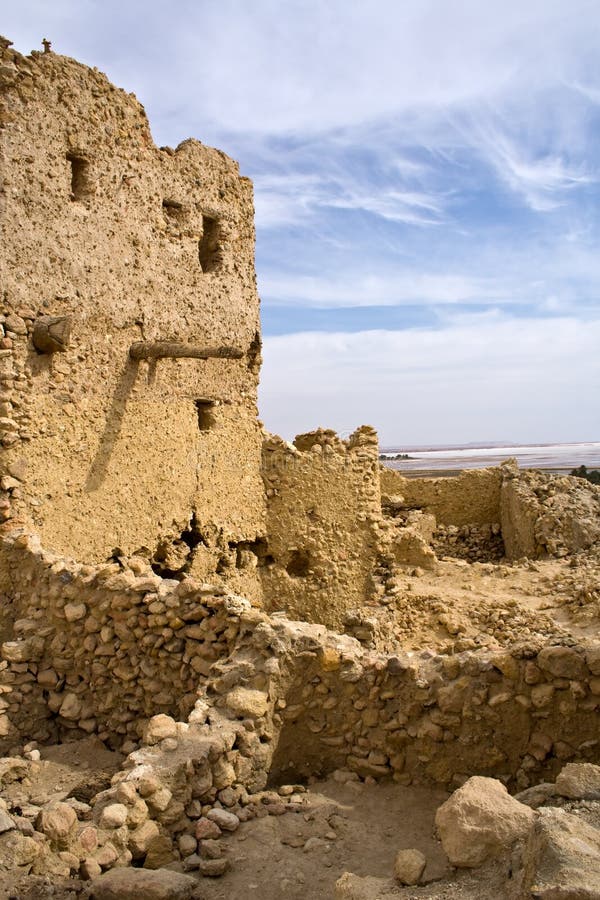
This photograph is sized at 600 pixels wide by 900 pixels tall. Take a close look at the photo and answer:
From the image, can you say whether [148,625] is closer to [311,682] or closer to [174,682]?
[174,682]

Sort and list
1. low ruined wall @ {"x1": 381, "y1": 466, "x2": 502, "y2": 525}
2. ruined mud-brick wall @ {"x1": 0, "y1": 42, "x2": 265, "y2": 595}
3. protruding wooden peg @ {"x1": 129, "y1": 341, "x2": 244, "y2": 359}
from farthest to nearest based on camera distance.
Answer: low ruined wall @ {"x1": 381, "y1": 466, "x2": 502, "y2": 525} → protruding wooden peg @ {"x1": 129, "y1": 341, "x2": 244, "y2": 359} → ruined mud-brick wall @ {"x1": 0, "y1": 42, "x2": 265, "y2": 595}

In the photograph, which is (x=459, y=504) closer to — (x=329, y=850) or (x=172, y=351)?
(x=172, y=351)

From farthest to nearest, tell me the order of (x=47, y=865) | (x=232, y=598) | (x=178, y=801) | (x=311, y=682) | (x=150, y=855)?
(x=232, y=598)
(x=311, y=682)
(x=178, y=801)
(x=150, y=855)
(x=47, y=865)

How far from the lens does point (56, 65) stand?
7609 mm

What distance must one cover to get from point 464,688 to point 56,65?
7.05 meters

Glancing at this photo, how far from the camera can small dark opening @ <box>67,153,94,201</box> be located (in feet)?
26.4

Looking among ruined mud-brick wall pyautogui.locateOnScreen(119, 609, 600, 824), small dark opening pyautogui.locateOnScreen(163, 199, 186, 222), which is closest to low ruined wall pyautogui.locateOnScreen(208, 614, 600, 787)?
ruined mud-brick wall pyautogui.locateOnScreen(119, 609, 600, 824)

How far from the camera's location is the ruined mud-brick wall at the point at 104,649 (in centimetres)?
571

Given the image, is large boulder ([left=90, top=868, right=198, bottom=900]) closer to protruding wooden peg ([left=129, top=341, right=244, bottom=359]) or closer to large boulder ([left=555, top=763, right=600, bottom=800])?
large boulder ([left=555, top=763, right=600, bottom=800])

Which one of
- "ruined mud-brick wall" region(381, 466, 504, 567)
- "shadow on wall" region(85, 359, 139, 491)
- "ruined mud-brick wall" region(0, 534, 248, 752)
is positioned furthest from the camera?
"ruined mud-brick wall" region(381, 466, 504, 567)

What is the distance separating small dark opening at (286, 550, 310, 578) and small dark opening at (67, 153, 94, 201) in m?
5.38

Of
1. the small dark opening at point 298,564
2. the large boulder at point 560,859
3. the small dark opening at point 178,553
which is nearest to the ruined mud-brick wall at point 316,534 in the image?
the small dark opening at point 298,564

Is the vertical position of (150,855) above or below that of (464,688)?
below

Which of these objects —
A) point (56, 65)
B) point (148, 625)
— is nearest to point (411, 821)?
point (148, 625)
